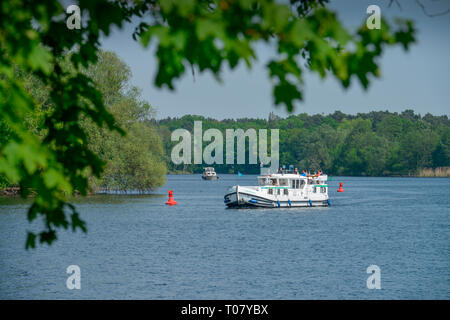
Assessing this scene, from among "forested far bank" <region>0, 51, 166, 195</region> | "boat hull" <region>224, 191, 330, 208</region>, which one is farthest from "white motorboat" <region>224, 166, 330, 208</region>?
"forested far bank" <region>0, 51, 166, 195</region>

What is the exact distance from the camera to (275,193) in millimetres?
60969

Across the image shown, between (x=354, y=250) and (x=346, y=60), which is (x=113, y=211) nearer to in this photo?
(x=354, y=250)

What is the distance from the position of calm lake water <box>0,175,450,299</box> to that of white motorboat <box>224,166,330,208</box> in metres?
2.25

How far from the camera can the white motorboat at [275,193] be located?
6019 cm

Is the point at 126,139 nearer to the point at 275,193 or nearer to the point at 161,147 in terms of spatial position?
the point at 161,147

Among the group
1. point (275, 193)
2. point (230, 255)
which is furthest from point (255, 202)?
point (230, 255)

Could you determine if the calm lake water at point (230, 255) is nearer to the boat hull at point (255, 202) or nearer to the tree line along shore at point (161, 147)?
the boat hull at point (255, 202)

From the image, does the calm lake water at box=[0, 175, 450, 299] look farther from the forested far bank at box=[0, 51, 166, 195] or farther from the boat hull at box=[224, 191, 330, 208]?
the forested far bank at box=[0, 51, 166, 195]

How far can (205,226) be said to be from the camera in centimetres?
4694

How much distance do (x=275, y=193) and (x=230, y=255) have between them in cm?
2818

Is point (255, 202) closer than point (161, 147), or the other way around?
point (255, 202)

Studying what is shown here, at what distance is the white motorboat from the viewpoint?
60.2 meters
